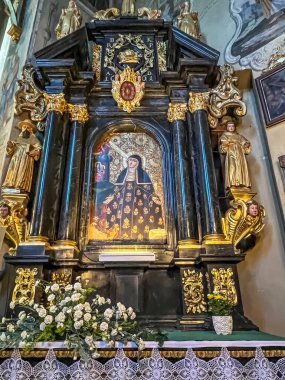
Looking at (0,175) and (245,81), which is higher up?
(245,81)

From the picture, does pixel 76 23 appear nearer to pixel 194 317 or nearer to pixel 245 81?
pixel 245 81

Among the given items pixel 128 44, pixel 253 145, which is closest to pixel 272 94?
pixel 253 145

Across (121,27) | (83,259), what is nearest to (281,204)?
(83,259)

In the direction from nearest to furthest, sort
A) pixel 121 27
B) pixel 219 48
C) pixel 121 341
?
pixel 121 341, pixel 121 27, pixel 219 48

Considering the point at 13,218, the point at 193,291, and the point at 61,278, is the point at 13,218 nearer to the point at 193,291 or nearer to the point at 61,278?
the point at 61,278

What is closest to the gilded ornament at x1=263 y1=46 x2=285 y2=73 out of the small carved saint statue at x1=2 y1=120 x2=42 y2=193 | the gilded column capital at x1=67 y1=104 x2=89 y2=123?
the gilded column capital at x1=67 y1=104 x2=89 y2=123

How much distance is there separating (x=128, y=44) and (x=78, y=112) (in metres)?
1.69

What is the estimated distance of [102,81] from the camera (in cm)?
509

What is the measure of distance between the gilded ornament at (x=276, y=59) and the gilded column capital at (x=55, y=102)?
10.4 feet

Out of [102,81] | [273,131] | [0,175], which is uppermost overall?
[102,81]

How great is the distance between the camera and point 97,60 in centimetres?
537

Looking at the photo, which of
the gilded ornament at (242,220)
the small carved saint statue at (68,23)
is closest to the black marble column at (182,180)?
the gilded ornament at (242,220)

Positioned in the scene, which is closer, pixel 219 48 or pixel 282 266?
pixel 282 266

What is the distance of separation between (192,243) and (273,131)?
2.19m
